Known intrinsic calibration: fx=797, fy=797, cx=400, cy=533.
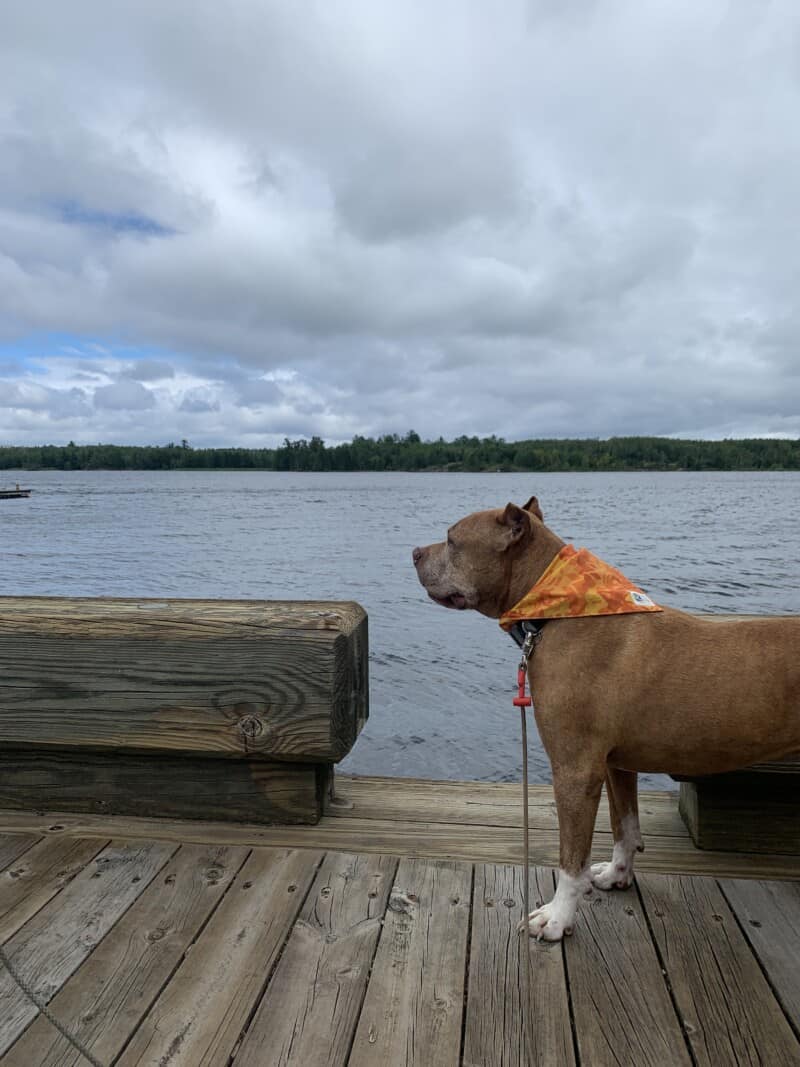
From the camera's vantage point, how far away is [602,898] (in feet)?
10.2

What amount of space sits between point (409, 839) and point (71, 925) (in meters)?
1.39

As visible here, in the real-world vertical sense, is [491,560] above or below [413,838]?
above

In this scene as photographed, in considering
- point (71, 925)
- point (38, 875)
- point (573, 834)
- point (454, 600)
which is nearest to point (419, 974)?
point (573, 834)

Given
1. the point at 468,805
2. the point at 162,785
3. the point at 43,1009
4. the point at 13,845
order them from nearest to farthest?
the point at 43,1009 → the point at 13,845 → the point at 162,785 → the point at 468,805

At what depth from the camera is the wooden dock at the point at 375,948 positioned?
89.8 inches

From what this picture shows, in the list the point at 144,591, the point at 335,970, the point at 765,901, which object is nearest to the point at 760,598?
the point at 144,591

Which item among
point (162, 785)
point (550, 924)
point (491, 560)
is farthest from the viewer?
point (162, 785)

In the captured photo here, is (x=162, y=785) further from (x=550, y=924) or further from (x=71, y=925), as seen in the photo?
(x=550, y=924)

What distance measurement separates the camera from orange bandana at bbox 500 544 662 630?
2965mm

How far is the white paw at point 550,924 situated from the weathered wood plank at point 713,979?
316 mm

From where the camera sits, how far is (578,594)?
2.99 m

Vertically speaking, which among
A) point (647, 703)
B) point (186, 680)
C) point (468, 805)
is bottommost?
point (468, 805)

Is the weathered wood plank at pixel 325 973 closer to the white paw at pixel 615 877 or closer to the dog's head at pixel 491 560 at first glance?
the white paw at pixel 615 877

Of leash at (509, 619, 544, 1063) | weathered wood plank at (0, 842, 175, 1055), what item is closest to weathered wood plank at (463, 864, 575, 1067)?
leash at (509, 619, 544, 1063)
